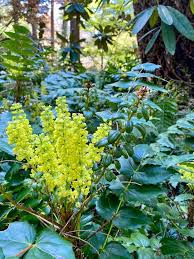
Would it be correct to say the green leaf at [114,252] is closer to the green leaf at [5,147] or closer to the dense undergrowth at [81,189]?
the dense undergrowth at [81,189]

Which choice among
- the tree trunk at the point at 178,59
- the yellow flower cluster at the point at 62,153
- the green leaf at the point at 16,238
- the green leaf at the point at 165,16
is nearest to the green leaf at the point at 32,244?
the green leaf at the point at 16,238

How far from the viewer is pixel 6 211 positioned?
0.87 meters

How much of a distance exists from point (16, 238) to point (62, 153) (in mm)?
182

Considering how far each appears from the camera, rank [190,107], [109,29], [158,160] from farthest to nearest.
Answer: [109,29]
[190,107]
[158,160]

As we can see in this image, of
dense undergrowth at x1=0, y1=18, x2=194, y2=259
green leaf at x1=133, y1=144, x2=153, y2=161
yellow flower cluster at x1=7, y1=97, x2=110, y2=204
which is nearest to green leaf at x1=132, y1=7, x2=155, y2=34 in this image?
dense undergrowth at x1=0, y1=18, x2=194, y2=259

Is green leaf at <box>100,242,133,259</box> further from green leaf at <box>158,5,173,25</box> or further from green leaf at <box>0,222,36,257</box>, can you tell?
green leaf at <box>158,5,173,25</box>

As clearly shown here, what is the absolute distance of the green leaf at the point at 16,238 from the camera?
655 millimetres

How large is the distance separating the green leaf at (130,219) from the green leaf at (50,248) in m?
0.16

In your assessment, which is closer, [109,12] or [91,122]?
[91,122]

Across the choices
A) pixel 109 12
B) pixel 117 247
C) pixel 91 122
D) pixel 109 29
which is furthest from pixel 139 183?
pixel 109 12

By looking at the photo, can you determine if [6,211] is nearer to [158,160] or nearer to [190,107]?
[158,160]

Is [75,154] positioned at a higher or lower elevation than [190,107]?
Result: higher

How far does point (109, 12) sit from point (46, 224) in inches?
196

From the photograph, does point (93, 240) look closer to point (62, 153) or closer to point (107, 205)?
point (107, 205)
